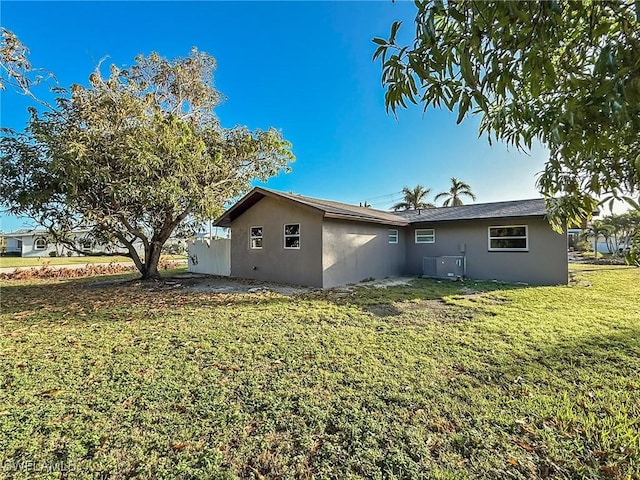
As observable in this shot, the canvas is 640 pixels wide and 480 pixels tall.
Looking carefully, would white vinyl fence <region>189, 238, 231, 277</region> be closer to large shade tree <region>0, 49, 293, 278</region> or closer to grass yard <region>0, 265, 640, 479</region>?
large shade tree <region>0, 49, 293, 278</region>

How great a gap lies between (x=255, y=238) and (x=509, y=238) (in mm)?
9784

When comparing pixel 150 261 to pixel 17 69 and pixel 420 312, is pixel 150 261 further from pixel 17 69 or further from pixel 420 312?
pixel 420 312

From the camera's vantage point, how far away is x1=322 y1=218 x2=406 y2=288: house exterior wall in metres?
10.2

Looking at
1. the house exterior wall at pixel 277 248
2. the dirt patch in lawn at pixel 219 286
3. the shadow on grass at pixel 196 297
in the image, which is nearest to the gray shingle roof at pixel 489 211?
the shadow on grass at pixel 196 297

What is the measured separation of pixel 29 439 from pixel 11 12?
33.0 feet

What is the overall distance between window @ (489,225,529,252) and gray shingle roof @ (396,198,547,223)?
1.95 ft

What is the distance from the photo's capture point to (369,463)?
228 cm

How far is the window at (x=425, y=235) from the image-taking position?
43.2 feet

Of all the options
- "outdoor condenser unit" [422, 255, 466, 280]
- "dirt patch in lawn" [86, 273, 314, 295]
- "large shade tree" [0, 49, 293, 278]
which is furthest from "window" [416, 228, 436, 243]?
"large shade tree" [0, 49, 293, 278]

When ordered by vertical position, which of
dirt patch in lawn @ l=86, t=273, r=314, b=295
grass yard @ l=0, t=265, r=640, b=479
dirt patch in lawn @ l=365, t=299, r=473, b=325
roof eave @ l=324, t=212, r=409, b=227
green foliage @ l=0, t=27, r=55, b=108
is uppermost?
green foliage @ l=0, t=27, r=55, b=108

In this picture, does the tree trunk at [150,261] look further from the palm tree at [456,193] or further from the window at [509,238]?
the palm tree at [456,193]

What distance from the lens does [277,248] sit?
1150 centimetres

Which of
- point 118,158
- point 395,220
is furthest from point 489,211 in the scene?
point 118,158

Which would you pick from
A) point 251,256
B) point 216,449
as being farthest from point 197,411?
point 251,256
